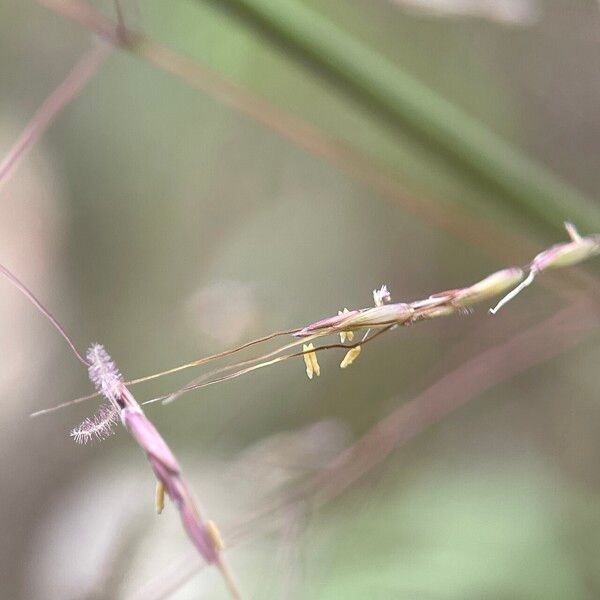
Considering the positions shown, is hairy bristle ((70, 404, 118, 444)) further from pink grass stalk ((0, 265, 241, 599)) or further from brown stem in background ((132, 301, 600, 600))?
brown stem in background ((132, 301, 600, 600))

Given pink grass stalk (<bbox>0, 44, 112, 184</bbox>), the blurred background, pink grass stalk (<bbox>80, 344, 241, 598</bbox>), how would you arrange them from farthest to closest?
the blurred background → pink grass stalk (<bbox>0, 44, 112, 184</bbox>) → pink grass stalk (<bbox>80, 344, 241, 598</bbox>)

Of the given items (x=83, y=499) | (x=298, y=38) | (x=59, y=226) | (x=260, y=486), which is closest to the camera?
(x=298, y=38)

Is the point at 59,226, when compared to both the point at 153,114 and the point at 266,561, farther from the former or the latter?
the point at 266,561

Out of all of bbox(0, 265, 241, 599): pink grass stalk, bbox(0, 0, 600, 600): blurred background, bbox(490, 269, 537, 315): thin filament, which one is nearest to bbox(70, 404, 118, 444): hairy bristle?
bbox(0, 265, 241, 599): pink grass stalk

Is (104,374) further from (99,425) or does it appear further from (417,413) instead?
(417,413)

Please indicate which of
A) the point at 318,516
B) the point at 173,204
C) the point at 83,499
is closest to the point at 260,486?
the point at 318,516

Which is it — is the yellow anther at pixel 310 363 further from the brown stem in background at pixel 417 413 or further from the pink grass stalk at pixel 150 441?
the brown stem in background at pixel 417 413
